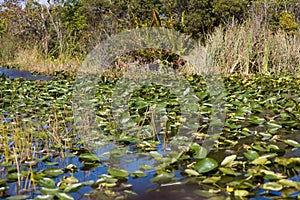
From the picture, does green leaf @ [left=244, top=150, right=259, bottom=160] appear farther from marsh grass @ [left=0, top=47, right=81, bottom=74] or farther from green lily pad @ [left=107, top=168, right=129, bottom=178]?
marsh grass @ [left=0, top=47, right=81, bottom=74]

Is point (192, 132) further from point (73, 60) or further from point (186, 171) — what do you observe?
point (73, 60)

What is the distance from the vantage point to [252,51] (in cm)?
727

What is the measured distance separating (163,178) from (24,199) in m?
0.67

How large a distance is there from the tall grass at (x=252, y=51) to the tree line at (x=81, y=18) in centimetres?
312

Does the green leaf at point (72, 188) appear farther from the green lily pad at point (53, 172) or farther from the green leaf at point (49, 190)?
the green lily pad at point (53, 172)

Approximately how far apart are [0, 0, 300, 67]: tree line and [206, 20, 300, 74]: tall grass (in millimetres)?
3115

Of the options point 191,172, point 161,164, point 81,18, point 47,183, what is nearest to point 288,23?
point 81,18

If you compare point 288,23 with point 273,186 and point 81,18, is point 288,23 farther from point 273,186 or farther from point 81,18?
point 273,186

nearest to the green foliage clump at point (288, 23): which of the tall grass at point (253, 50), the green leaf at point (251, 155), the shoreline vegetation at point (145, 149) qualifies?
the tall grass at point (253, 50)

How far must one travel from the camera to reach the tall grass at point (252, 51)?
→ 23.1 ft

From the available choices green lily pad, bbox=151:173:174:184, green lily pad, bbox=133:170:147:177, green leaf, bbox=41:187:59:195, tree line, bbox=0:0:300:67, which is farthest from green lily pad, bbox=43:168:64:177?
tree line, bbox=0:0:300:67

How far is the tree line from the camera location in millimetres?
10469

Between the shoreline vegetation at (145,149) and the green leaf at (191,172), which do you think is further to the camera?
the green leaf at (191,172)

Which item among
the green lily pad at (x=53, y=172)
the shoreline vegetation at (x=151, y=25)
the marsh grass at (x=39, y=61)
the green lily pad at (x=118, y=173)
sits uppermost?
the shoreline vegetation at (x=151, y=25)
